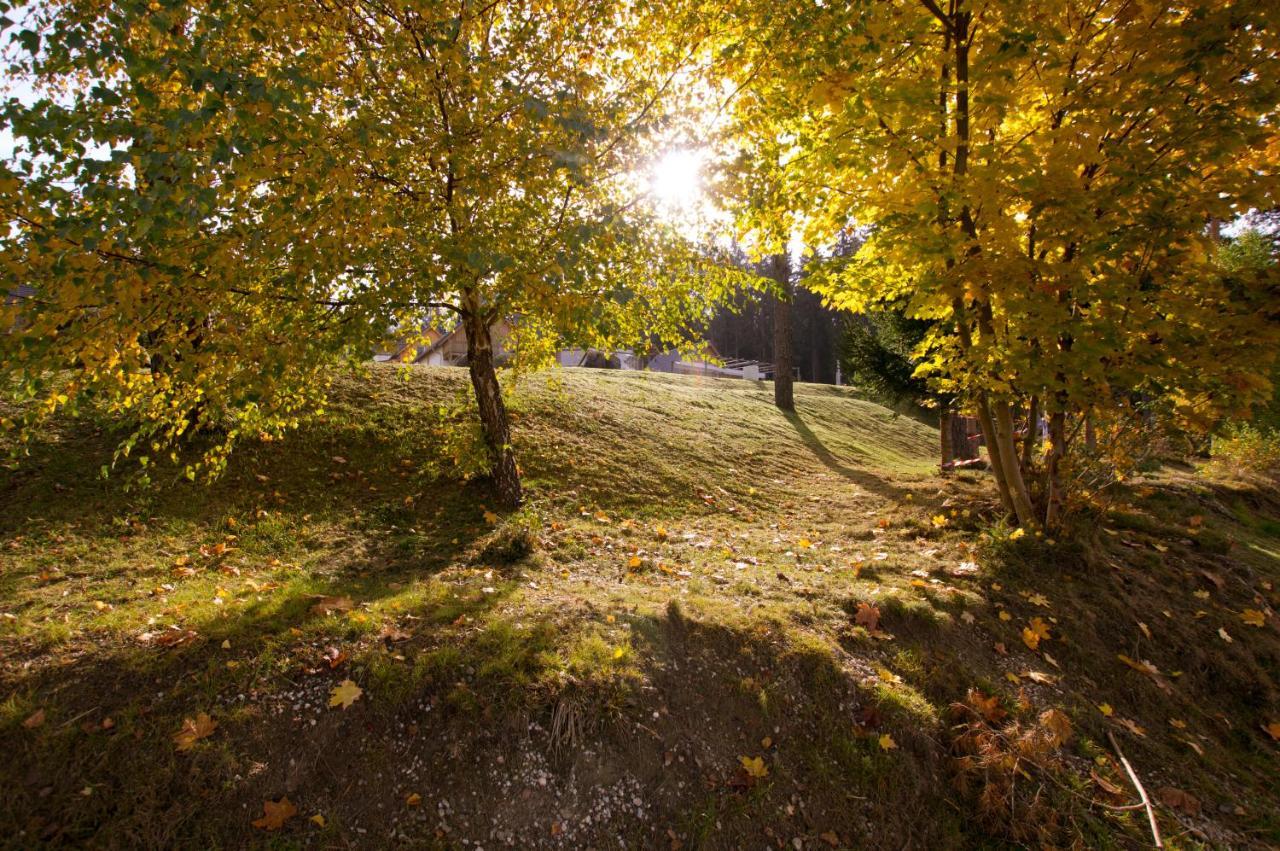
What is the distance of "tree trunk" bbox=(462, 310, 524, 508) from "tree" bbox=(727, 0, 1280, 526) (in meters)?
3.09

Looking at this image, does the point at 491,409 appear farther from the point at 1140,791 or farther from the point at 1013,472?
the point at 1140,791

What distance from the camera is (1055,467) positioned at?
600 cm

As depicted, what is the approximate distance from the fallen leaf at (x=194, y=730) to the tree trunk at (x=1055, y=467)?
713cm

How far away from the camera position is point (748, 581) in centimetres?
519

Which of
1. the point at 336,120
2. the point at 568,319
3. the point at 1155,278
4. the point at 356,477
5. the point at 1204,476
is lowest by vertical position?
the point at 1204,476

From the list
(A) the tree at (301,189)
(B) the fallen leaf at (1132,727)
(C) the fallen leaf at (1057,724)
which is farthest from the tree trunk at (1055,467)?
(A) the tree at (301,189)

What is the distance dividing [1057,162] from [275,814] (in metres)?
6.22

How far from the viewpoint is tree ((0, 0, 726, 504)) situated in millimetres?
2672

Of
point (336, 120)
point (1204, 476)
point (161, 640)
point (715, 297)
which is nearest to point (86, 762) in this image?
point (161, 640)

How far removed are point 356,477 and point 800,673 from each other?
5.78 meters

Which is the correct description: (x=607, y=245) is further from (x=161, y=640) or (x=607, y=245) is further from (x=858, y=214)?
(x=161, y=640)

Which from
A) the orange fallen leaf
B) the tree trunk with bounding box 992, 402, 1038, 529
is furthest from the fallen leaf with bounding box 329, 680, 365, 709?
the orange fallen leaf

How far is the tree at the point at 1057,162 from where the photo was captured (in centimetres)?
398

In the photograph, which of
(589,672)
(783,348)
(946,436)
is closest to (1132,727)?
(589,672)
